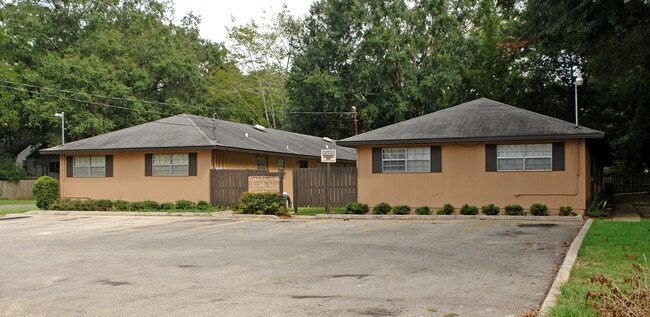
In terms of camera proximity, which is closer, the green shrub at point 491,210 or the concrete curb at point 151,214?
the green shrub at point 491,210

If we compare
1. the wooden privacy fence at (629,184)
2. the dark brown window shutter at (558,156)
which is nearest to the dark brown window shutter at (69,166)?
the dark brown window shutter at (558,156)

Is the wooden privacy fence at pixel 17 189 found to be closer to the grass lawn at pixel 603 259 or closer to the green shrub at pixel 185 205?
Result: the green shrub at pixel 185 205

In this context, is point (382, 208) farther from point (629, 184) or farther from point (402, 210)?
point (629, 184)

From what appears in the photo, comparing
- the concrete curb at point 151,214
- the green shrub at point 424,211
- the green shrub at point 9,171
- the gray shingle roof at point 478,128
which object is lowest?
the concrete curb at point 151,214

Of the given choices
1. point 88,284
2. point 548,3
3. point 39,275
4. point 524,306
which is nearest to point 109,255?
point 39,275

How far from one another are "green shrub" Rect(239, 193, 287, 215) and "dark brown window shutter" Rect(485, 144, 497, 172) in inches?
299

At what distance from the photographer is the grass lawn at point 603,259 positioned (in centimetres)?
668

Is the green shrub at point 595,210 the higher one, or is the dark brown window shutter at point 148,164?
the dark brown window shutter at point 148,164

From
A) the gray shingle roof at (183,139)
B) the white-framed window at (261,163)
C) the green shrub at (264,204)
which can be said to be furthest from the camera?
the white-framed window at (261,163)

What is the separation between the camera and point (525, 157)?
828 inches

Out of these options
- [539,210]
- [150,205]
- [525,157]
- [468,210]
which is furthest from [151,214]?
[539,210]

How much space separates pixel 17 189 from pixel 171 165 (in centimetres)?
2334

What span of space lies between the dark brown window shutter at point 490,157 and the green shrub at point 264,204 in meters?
7.60

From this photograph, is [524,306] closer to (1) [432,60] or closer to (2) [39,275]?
(2) [39,275]
